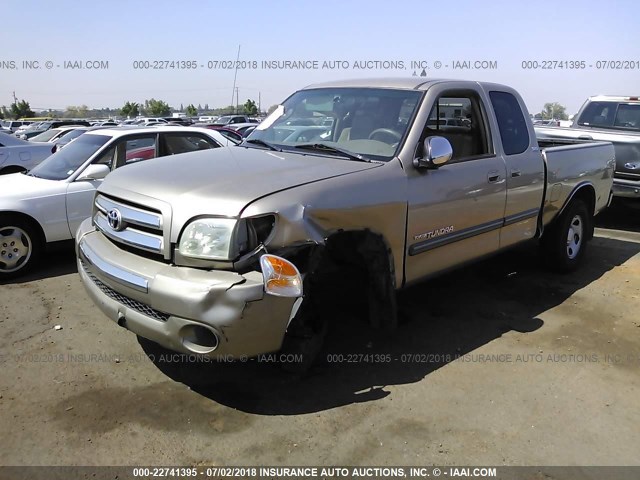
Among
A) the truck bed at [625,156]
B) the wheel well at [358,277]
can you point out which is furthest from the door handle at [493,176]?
the truck bed at [625,156]

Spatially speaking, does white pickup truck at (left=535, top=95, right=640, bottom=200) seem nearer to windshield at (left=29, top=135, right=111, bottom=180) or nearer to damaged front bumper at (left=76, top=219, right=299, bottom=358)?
damaged front bumper at (left=76, top=219, right=299, bottom=358)

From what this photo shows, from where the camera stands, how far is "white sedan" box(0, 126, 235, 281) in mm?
5391

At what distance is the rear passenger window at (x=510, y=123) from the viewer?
471 centimetres

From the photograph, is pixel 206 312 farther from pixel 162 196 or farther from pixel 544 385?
pixel 544 385

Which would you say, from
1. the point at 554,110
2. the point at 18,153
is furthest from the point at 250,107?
the point at 18,153

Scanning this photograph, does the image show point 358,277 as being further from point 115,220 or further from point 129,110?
point 129,110

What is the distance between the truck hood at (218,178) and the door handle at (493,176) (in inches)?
49.0

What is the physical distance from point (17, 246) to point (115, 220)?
2.75m

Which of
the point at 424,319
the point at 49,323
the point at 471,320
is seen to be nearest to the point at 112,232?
the point at 49,323

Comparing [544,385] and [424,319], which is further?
[424,319]

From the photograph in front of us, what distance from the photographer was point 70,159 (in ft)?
20.0

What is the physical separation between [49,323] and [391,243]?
2.89 metres

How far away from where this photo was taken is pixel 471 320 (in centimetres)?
456

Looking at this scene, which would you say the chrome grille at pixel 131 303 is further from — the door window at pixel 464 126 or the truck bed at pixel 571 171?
the truck bed at pixel 571 171
